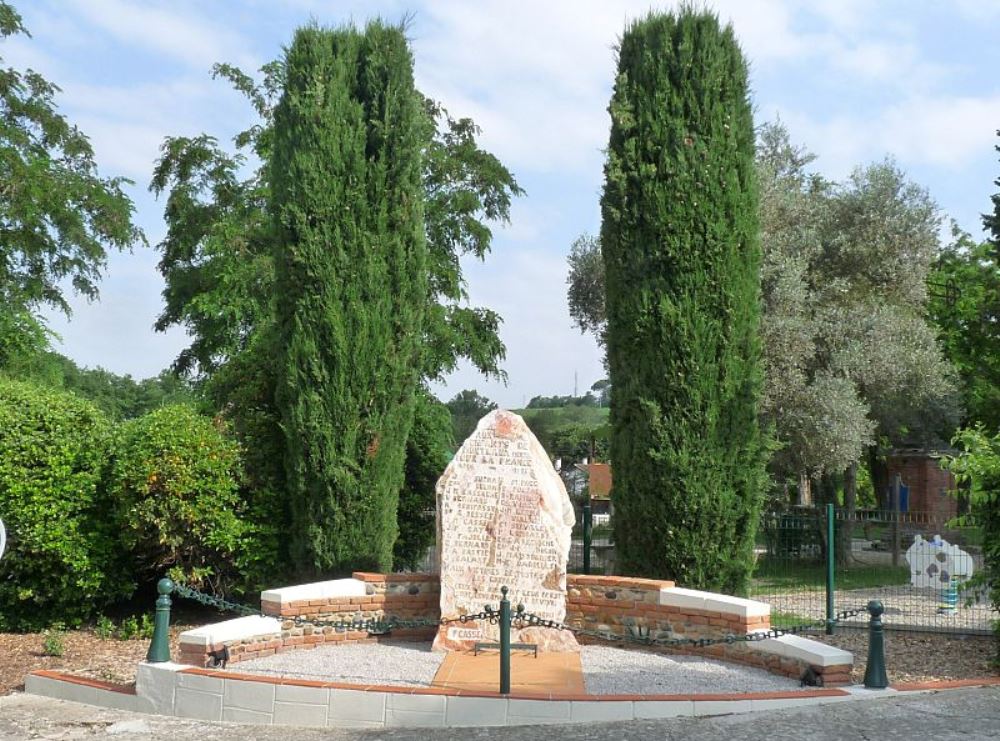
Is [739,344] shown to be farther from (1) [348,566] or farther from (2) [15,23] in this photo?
(2) [15,23]

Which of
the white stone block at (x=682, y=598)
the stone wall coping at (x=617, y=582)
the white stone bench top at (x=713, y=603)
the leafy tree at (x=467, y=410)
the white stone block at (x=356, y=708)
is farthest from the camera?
the leafy tree at (x=467, y=410)

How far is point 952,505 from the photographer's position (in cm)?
3259

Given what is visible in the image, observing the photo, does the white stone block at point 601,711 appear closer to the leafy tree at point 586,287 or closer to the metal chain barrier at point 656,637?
the metal chain barrier at point 656,637

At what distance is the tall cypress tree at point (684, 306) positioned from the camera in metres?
10.9

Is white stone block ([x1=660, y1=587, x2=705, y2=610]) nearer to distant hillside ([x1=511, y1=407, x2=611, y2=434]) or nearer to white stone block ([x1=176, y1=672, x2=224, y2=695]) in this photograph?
white stone block ([x1=176, y1=672, x2=224, y2=695])

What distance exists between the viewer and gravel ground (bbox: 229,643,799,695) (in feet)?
26.6

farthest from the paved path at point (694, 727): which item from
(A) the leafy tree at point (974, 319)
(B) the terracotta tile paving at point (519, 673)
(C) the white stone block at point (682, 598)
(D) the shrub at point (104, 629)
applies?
(A) the leafy tree at point (974, 319)

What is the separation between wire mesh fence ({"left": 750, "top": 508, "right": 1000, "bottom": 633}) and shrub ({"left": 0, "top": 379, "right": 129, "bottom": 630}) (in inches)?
318

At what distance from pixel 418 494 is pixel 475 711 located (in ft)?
20.1

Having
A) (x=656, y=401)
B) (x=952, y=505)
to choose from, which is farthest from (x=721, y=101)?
(x=952, y=505)

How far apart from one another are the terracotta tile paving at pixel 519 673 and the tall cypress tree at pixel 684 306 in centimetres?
228

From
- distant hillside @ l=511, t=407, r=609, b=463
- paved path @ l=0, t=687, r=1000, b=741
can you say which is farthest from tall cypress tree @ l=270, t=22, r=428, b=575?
distant hillside @ l=511, t=407, r=609, b=463

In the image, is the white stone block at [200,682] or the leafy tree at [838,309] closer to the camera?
A: the white stone block at [200,682]

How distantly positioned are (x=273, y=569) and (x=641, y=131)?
6.78 metres
